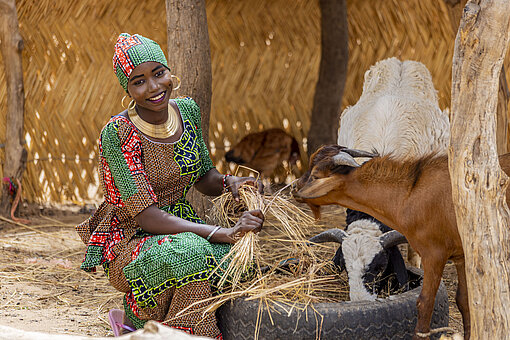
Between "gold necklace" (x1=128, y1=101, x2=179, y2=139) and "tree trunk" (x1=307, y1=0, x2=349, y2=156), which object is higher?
"tree trunk" (x1=307, y1=0, x2=349, y2=156)

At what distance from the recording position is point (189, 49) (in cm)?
506

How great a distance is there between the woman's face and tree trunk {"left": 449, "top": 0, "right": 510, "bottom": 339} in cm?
173

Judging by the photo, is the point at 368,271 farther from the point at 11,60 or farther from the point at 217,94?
the point at 217,94

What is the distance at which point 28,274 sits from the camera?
5.44 m

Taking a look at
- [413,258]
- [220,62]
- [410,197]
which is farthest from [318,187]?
[220,62]

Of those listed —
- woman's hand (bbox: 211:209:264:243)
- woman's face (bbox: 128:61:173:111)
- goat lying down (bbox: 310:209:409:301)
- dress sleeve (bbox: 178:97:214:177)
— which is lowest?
goat lying down (bbox: 310:209:409:301)

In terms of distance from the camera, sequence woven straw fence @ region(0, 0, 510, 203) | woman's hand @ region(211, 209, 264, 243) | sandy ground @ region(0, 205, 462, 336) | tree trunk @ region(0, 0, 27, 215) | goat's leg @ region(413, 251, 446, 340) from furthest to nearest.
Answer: woven straw fence @ region(0, 0, 510, 203)
tree trunk @ region(0, 0, 27, 215)
sandy ground @ region(0, 205, 462, 336)
woman's hand @ region(211, 209, 264, 243)
goat's leg @ region(413, 251, 446, 340)

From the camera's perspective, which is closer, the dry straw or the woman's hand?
the dry straw

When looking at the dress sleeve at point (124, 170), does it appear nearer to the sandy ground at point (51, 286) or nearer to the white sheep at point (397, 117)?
the sandy ground at point (51, 286)

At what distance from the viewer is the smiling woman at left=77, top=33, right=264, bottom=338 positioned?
3.50 meters

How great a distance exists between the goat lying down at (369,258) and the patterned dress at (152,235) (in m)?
0.72

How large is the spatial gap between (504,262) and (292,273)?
1500 millimetres

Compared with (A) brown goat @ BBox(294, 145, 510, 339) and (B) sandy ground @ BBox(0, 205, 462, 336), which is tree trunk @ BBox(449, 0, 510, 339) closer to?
(A) brown goat @ BBox(294, 145, 510, 339)

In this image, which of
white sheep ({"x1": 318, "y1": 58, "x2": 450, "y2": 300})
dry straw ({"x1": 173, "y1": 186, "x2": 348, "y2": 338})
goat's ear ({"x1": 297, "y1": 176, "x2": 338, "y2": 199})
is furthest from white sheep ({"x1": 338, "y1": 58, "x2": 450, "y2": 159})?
goat's ear ({"x1": 297, "y1": 176, "x2": 338, "y2": 199})
